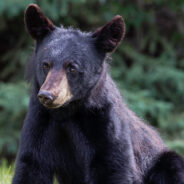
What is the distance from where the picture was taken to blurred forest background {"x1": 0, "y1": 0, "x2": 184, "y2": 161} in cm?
912

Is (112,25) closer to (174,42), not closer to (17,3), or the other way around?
(17,3)

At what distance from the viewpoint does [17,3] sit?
8562 millimetres

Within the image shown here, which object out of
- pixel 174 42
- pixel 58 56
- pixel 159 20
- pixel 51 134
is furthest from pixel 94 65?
pixel 159 20

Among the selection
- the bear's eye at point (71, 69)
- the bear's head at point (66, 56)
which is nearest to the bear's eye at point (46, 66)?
the bear's head at point (66, 56)

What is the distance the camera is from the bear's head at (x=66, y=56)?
14.5ft

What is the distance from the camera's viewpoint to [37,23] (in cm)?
488

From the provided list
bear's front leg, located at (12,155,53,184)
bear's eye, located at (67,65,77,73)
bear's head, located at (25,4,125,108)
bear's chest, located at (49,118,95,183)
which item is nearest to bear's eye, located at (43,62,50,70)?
bear's head, located at (25,4,125,108)

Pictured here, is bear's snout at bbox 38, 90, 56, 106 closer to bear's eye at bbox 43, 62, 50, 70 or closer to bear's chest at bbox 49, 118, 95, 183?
bear's eye at bbox 43, 62, 50, 70

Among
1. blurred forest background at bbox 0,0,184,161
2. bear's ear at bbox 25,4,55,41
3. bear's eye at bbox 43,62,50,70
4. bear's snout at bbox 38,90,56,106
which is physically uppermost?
bear's ear at bbox 25,4,55,41

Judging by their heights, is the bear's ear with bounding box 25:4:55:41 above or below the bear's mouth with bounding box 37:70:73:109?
above

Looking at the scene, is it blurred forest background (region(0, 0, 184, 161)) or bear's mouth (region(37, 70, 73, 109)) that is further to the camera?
blurred forest background (region(0, 0, 184, 161))

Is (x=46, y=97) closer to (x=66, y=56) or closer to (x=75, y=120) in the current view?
(x=66, y=56)

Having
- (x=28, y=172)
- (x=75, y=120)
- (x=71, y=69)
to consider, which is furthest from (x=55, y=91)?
(x=28, y=172)

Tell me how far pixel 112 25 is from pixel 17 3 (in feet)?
13.5
